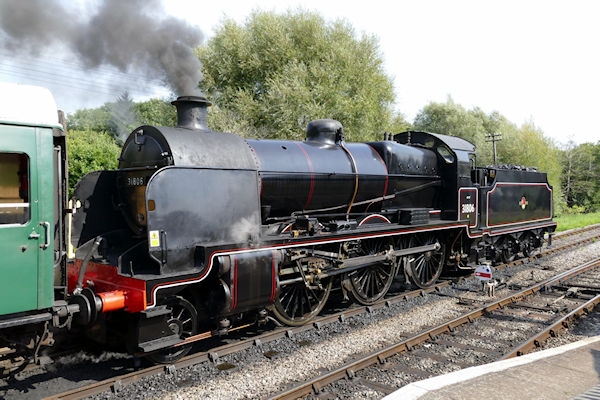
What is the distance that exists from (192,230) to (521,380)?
3.88m

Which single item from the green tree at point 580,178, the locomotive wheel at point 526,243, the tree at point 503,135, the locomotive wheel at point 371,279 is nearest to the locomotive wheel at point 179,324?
the locomotive wheel at point 371,279

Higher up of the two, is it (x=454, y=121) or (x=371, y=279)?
(x=454, y=121)

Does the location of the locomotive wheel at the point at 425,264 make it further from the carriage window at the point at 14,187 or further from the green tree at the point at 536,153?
the green tree at the point at 536,153

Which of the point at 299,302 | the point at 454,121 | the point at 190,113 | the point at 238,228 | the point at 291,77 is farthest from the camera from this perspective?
the point at 454,121

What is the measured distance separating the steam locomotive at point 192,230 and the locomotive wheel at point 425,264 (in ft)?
0.25

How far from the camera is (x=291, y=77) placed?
19875 millimetres

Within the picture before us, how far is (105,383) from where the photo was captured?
183 inches

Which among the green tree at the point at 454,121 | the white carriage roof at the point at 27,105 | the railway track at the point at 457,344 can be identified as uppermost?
the green tree at the point at 454,121

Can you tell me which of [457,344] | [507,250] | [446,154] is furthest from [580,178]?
[457,344]

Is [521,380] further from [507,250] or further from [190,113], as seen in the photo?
[507,250]

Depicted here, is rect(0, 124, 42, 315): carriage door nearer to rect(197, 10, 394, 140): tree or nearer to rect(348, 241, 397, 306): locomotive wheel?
rect(348, 241, 397, 306): locomotive wheel

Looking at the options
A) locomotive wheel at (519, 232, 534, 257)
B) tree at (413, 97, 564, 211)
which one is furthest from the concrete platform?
tree at (413, 97, 564, 211)

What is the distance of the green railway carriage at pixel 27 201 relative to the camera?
3.90 meters

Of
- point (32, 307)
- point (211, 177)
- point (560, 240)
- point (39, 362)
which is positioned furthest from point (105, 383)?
point (560, 240)
